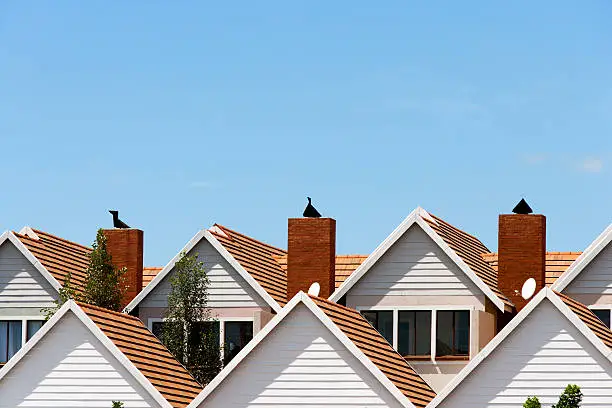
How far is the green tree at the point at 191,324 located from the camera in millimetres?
49125

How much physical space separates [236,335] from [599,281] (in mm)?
11817

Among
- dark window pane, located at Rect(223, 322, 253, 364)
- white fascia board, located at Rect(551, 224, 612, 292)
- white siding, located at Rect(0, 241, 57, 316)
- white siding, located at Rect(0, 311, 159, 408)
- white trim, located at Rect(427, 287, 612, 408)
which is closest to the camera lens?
white trim, located at Rect(427, 287, 612, 408)

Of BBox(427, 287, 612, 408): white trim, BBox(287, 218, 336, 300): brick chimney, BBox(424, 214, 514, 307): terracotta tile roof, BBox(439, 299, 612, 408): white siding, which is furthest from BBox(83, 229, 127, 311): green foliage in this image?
BBox(439, 299, 612, 408): white siding

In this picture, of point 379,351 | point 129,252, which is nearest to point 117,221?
point 129,252

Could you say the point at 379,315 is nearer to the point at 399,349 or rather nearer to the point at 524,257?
the point at 399,349

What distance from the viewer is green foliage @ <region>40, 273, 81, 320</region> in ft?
163

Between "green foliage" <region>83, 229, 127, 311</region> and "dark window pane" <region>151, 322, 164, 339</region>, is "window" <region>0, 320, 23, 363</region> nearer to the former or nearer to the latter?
"green foliage" <region>83, 229, 127, 311</region>

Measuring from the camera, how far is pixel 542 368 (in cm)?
4016

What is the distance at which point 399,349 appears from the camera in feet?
160

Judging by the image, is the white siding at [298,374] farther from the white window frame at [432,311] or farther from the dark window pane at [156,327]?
the dark window pane at [156,327]

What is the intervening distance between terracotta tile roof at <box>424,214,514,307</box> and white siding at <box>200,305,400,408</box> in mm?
8459

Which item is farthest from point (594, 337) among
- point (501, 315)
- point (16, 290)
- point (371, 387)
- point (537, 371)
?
point (16, 290)

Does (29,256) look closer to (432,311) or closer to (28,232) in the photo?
(28,232)

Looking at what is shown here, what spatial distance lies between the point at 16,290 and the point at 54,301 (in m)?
1.76
